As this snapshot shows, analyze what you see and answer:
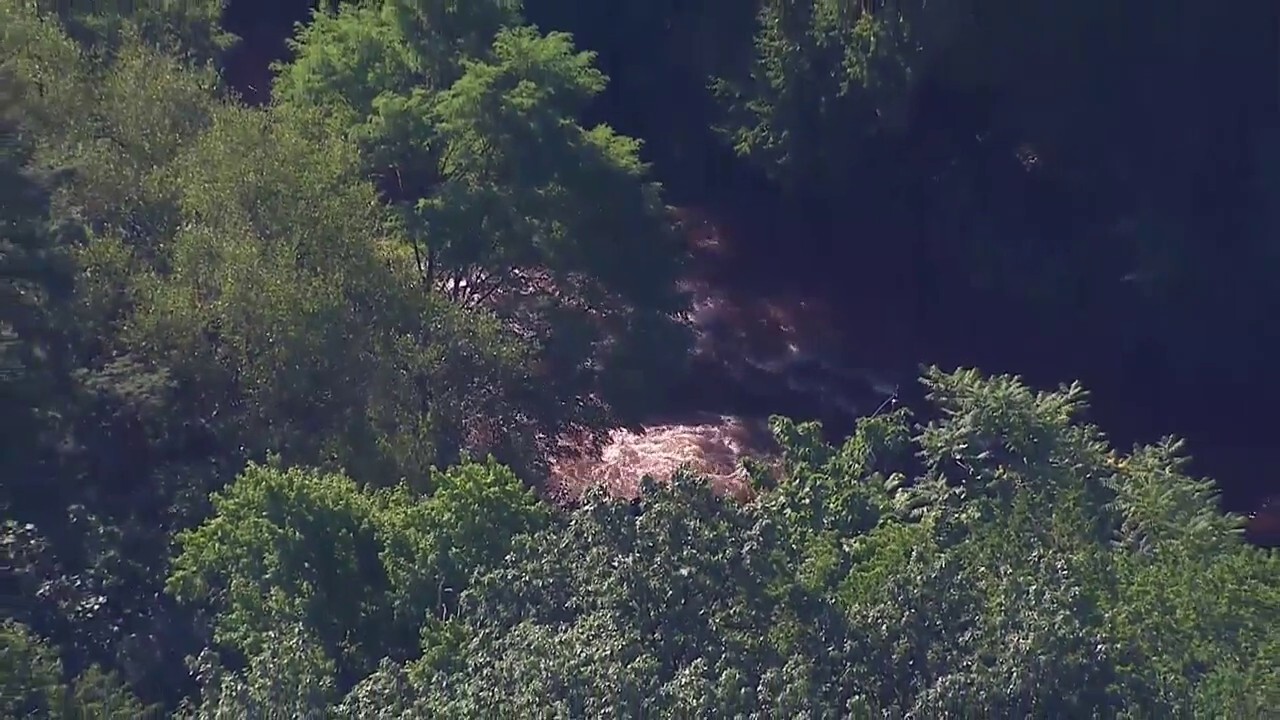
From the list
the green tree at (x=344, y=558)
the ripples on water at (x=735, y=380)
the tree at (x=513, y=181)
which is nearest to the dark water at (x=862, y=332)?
the ripples on water at (x=735, y=380)

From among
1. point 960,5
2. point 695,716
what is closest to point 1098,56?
point 960,5

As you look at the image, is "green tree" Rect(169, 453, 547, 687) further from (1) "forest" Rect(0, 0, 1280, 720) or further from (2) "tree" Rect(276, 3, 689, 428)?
(2) "tree" Rect(276, 3, 689, 428)

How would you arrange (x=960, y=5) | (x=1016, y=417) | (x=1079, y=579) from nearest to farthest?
1. (x=1079, y=579)
2. (x=1016, y=417)
3. (x=960, y=5)

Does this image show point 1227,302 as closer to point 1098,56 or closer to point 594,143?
point 1098,56

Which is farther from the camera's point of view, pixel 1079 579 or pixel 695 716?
pixel 1079 579

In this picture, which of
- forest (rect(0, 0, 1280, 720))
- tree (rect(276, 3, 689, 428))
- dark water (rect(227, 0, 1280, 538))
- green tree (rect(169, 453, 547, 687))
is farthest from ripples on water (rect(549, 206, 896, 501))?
green tree (rect(169, 453, 547, 687))

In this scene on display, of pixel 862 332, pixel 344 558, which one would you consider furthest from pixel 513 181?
pixel 862 332

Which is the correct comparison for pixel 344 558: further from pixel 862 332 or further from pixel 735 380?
pixel 862 332
